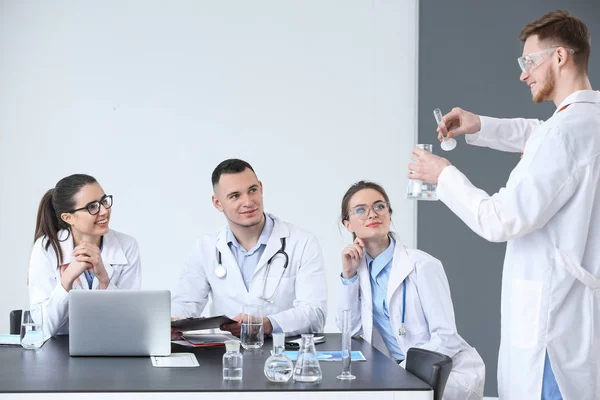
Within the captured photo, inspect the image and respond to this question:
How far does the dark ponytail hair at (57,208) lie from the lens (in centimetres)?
340

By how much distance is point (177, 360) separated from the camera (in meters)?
2.45

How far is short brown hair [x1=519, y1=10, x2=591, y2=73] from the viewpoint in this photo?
239cm

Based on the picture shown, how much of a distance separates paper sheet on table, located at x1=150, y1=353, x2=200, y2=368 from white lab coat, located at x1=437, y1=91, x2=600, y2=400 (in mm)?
986

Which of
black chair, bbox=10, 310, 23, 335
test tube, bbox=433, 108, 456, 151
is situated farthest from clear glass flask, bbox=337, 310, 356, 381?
black chair, bbox=10, 310, 23, 335

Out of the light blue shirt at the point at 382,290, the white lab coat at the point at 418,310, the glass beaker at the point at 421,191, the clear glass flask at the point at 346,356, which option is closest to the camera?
the clear glass flask at the point at 346,356

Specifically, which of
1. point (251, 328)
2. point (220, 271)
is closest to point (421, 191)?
point (251, 328)

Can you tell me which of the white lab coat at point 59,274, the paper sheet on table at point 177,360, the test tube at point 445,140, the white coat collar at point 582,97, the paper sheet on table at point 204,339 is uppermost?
the white coat collar at point 582,97

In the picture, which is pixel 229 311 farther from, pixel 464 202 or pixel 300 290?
pixel 464 202

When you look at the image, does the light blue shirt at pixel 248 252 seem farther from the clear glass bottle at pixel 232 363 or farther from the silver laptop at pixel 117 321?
the clear glass bottle at pixel 232 363

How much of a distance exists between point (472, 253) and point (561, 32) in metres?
2.77

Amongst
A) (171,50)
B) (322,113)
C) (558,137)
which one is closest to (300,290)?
(558,137)

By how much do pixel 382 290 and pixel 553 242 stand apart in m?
1.10

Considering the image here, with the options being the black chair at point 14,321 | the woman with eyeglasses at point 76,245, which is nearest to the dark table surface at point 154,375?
the woman with eyeglasses at point 76,245

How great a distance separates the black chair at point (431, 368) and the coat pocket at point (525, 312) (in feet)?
0.75
